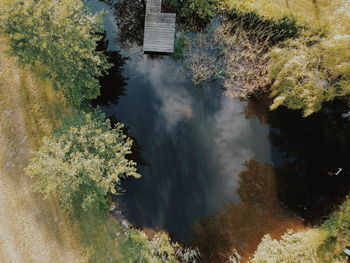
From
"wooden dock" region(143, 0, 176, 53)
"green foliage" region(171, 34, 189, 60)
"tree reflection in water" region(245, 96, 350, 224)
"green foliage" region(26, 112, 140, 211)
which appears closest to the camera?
"green foliage" region(26, 112, 140, 211)

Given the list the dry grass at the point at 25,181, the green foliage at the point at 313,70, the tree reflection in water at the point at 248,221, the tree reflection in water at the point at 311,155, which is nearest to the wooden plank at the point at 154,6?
the green foliage at the point at 313,70

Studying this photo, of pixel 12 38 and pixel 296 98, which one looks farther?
pixel 296 98

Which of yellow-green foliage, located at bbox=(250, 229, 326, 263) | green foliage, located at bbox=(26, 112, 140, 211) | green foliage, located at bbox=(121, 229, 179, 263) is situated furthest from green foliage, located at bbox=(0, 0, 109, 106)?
yellow-green foliage, located at bbox=(250, 229, 326, 263)

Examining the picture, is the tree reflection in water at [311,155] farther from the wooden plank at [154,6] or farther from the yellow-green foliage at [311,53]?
the wooden plank at [154,6]

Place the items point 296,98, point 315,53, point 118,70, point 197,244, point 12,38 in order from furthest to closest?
point 118,70
point 197,244
point 296,98
point 315,53
point 12,38

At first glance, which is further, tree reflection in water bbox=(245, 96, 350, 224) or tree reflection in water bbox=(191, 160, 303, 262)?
tree reflection in water bbox=(245, 96, 350, 224)

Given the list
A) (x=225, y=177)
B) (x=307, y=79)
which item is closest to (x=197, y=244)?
(x=225, y=177)

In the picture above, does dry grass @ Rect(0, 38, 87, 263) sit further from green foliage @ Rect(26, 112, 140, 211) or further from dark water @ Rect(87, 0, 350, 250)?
dark water @ Rect(87, 0, 350, 250)

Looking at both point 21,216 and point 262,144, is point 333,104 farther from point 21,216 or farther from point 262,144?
point 21,216
